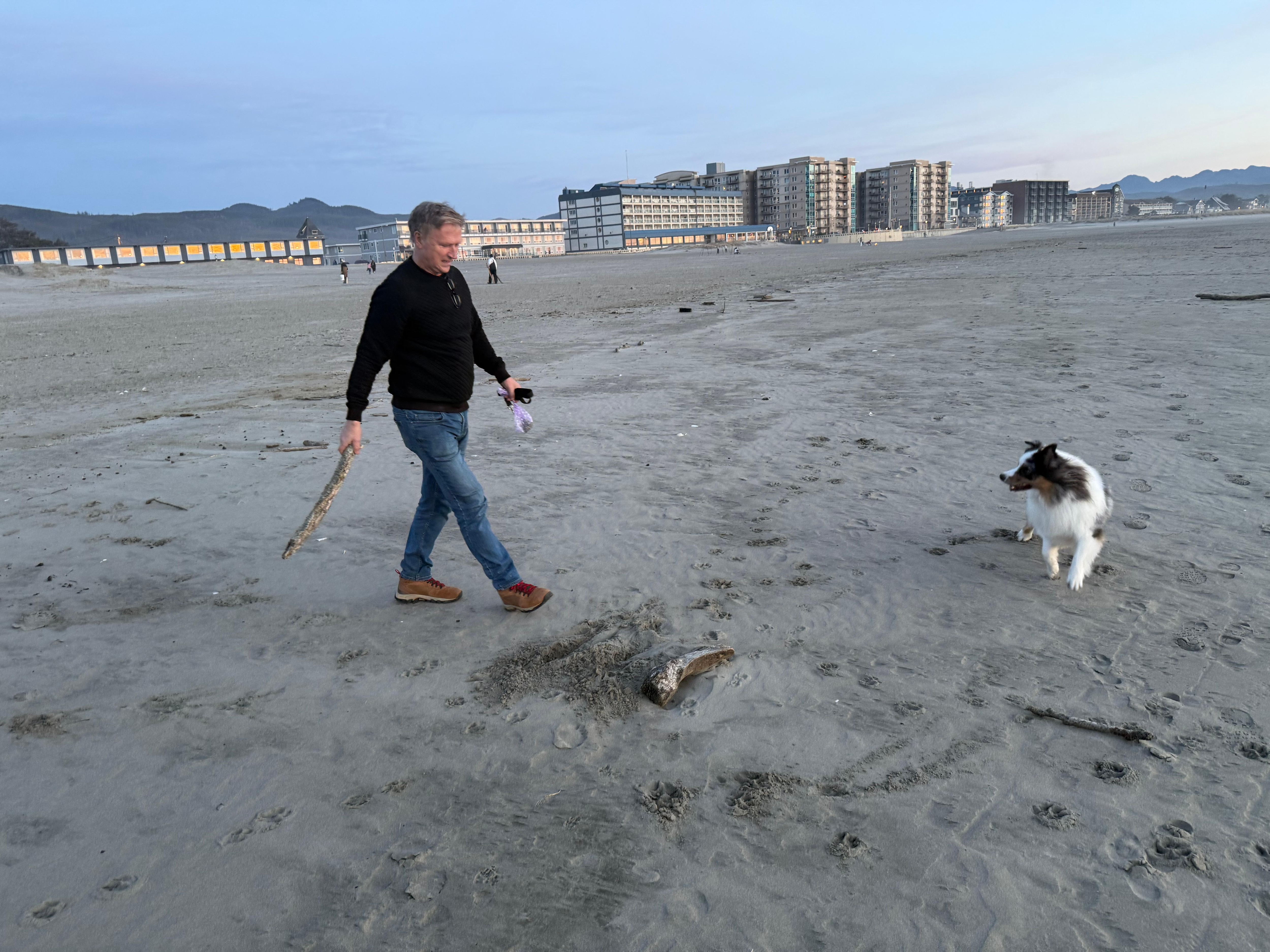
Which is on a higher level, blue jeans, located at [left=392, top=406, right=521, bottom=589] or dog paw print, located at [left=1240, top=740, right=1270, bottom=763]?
blue jeans, located at [left=392, top=406, right=521, bottom=589]

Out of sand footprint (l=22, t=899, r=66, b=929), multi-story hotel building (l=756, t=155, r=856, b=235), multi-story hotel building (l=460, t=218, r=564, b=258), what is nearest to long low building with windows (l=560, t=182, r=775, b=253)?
multi-story hotel building (l=460, t=218, r=564, b=258)

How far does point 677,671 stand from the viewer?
3471 millimetres

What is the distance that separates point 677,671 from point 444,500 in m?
1.63

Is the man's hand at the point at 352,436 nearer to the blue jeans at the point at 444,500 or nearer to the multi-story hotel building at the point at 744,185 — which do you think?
the blue jeans at the point at 444,500

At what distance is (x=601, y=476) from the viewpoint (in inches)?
258

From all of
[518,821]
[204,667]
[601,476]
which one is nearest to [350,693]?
[204,667]

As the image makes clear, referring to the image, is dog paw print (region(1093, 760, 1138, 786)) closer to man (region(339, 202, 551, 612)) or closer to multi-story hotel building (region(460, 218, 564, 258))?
man (region(339, 202, 551, 612))

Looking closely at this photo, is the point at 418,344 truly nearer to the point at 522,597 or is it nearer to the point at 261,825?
the point at 522,597

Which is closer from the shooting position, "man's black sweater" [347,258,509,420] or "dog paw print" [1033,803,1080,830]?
"dog paw print" [1033,803,1080,830]

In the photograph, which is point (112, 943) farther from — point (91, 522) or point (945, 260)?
point (945, 260)

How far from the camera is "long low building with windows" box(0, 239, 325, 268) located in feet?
275

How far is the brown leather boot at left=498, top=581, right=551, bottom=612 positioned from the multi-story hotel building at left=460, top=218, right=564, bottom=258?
120 meters

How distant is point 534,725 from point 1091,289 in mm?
19212

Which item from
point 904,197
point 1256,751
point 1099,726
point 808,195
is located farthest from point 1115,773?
point 904,197
